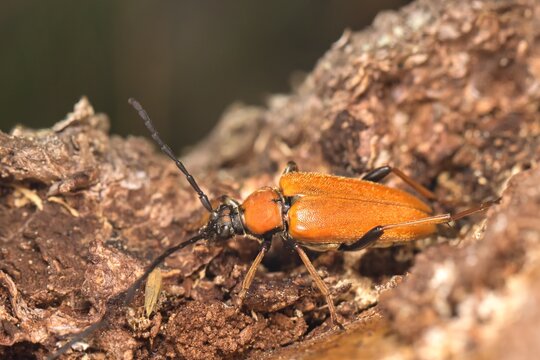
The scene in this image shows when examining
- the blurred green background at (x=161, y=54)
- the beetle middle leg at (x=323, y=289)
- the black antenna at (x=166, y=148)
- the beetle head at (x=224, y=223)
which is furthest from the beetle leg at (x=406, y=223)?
the blurred green background at (x=161, y=54)

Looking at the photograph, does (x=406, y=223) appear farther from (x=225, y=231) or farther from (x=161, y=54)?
(x=161, y=54)

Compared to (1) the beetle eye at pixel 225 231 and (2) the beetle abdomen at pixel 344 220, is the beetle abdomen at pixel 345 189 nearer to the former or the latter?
(2) the beetle abdomen at pixel 344 220

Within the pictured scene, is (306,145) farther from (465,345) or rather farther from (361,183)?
(465,345)

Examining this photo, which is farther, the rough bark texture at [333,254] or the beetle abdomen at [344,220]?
the beetle abdomen at [344,220]

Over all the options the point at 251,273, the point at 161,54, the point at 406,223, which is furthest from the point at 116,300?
the point at 161,54

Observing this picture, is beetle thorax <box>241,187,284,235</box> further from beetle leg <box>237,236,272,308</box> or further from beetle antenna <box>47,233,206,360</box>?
beetle antenna <box>47,233,206,360</box>

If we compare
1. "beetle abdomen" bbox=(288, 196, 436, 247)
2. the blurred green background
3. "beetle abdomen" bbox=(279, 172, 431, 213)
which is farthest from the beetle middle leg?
the blurred green background

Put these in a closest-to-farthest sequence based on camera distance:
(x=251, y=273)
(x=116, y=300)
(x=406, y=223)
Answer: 1. (x=116, y=300)
2. (x=251, y=273)
3. (x=406, y=223)

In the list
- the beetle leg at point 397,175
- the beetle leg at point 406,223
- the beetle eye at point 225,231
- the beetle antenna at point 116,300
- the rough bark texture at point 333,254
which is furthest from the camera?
the beetle leg at point 397,175
